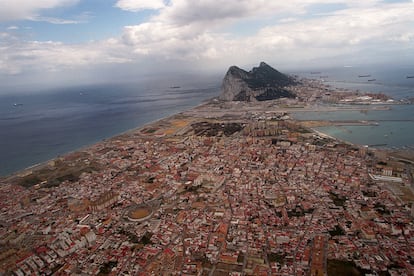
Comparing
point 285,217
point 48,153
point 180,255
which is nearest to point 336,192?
point 285,217

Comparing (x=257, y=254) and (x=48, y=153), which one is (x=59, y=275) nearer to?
(x=257, y=254)

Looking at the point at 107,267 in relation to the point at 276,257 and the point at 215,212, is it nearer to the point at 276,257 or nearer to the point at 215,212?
the point at 215,212

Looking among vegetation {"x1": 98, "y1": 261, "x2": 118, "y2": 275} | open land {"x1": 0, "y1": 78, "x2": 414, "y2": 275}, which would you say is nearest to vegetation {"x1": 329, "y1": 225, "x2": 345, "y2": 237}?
open land {"x1": 0, "y1": 78, "x2": 414, "y2": 275}

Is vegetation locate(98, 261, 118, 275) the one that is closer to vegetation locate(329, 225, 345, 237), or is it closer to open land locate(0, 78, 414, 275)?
open land locate(0, 78, 414, 275)

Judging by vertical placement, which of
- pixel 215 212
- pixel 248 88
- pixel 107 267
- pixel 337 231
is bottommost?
pixel 107 267

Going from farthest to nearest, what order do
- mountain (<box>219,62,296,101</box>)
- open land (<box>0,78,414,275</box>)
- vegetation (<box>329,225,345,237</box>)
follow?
mountain (<box>219,62,296,101</box>)
vegetation (<box>329,225,345,237</box>)
open land (<box>0,78,414,275</box>)

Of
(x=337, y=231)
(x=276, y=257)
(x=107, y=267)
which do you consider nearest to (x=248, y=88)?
(x=337, y=231)

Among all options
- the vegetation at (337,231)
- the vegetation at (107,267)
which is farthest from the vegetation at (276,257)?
the vegetation at (107,267)

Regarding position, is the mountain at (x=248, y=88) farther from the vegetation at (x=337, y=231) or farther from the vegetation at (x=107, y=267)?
the vegetation at (x=107, y=267)
